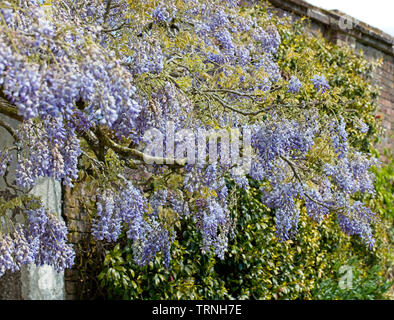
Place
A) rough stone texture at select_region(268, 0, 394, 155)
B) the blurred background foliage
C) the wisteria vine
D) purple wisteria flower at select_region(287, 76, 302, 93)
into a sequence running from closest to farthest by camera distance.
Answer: the wisteria vine → purple wisteria flower at select_region(287, 76, 302, 93) → the blurred background foliage → rough stone texture at select_region(268, 0, 394, 155)

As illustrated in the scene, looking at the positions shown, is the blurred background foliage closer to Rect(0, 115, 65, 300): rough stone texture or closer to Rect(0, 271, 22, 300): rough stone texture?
Rect(0, 115, 65, 300): rough stone texture

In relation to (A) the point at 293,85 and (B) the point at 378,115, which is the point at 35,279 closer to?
(A) the point at 293,85

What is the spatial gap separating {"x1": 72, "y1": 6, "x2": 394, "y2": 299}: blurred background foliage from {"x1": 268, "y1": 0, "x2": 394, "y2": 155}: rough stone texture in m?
0.24

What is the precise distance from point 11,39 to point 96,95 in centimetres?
35

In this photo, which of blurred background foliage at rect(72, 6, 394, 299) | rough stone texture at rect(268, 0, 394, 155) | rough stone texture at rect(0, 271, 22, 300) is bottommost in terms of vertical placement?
rough stone texture at rect(0, 271, 22, 300)

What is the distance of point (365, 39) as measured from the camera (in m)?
8.44

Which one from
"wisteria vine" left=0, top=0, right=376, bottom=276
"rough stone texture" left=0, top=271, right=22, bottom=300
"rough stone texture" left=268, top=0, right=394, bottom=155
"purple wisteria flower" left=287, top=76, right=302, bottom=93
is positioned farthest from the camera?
"rough stone texture" left=268, top=0, right=394, bottom=155

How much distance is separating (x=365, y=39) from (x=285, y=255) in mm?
4265

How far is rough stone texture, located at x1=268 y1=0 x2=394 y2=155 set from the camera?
23.9 ft

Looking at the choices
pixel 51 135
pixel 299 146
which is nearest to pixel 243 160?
pixel 299 146

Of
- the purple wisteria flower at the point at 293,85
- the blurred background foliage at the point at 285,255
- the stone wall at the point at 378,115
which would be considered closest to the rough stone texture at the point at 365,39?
the stone wall at the point at 378,115

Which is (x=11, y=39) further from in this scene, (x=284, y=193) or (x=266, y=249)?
(x=266, y=249)

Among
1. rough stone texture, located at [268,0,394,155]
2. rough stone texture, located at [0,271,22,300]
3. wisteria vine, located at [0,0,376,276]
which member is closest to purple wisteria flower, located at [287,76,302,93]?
wisteria vine, located at [0,0,376,276]

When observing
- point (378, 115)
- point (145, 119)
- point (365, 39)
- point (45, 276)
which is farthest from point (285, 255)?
point (365, 39)
